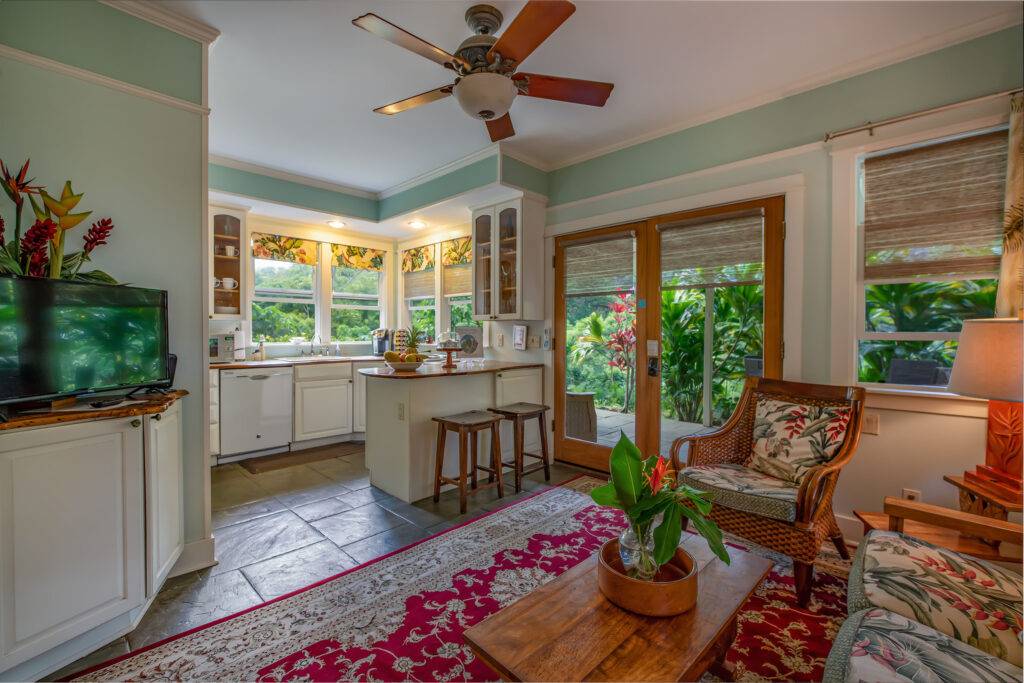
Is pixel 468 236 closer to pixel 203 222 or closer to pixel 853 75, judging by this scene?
pixel 203 222

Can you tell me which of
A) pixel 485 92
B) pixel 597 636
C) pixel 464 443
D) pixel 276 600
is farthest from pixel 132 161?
pixel 597 636

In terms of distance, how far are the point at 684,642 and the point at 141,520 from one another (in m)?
Answer: 2.07

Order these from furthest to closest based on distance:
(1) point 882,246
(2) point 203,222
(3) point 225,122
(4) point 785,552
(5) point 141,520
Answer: (3) point 225,122 < (1) point 882,246 < (2) point 203,222 < (4) point 785,552 < (5) point 141,520

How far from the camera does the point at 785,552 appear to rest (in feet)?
6.48

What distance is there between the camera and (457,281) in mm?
5188

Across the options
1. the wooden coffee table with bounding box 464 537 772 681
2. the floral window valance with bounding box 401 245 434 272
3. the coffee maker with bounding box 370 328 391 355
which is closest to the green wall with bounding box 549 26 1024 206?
the floral window valance with bounding box 401 245 434 272

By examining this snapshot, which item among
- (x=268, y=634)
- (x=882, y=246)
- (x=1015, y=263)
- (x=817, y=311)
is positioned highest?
(x=882, y=246)

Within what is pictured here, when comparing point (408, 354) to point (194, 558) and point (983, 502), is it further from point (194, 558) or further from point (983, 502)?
point (983, 502)

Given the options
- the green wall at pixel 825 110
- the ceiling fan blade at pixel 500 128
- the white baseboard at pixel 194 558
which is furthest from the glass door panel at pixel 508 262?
the white baseboard at pixel 194 558

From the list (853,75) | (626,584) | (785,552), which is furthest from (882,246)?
(626,584)


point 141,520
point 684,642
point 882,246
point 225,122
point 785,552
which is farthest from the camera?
point 225,122

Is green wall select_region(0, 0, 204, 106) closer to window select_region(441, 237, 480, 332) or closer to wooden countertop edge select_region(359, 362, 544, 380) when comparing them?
wooden countertop edge select_region(359, 362, 544, 380)

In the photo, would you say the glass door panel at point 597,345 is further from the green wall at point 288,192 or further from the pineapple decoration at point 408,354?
the green wall at point 288,192

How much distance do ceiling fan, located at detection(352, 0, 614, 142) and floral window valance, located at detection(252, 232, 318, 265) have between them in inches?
127
